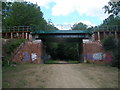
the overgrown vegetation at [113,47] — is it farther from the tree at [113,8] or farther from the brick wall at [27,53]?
the brick wall at [27,53]

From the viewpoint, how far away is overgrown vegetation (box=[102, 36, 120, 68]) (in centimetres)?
2519

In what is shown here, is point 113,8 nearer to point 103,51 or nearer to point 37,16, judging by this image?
point 103,51

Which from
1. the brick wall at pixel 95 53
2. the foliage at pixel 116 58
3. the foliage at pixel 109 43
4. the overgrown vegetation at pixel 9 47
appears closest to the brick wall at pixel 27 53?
the overgrown vegetation at pixel 9 47

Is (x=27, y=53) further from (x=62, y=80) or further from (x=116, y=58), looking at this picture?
(x=62, y=80)

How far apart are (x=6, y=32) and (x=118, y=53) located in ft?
78.1

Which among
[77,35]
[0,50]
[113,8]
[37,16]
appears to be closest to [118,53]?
[113,8]

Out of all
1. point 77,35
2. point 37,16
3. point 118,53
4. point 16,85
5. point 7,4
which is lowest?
point 16,85

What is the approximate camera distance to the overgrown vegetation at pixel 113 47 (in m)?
25.2

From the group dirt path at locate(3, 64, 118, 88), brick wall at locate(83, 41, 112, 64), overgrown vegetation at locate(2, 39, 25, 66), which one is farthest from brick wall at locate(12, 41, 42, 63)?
dirt path at locate(3, 64, 118, 88)

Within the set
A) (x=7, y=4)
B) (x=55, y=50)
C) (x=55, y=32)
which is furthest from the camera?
(x=55, y=50)

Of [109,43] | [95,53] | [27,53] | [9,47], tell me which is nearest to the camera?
[109,43]

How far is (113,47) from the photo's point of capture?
29500mm

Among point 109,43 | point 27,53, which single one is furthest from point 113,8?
point 27,53

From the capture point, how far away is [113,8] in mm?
28016
